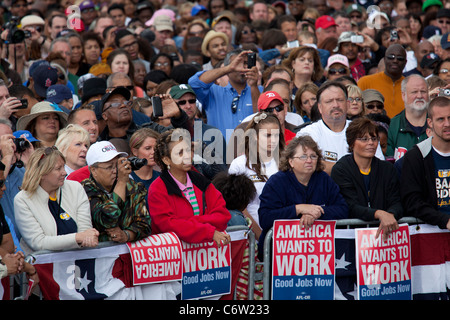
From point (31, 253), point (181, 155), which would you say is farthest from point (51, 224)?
point (181, 155)

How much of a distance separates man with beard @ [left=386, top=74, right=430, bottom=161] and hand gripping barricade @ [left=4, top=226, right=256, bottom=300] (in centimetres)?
350

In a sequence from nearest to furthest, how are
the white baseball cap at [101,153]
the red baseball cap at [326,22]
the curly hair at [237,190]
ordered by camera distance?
the white baseball cap at [101,153], the curly hair at [237,190], the red baseball cap at [326,22]

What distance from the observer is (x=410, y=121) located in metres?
8.64

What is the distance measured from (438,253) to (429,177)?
70 centimetres

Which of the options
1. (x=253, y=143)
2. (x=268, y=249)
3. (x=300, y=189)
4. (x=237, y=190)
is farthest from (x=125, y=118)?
(x=268, y=249)

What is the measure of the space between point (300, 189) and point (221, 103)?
2856mm

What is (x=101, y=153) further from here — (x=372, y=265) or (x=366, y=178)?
(x=372, y=265)

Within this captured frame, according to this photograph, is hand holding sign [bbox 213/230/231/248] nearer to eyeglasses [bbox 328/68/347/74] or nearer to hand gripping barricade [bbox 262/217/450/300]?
hand gripping barricade [bbox 262/217/450/300]

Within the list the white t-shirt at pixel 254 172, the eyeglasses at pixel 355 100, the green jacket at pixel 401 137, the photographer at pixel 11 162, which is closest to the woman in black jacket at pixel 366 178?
the white t-shirt at pixel 254 172

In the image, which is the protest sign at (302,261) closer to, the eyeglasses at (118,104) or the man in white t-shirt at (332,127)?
the man in white t-shirt at (332,127)

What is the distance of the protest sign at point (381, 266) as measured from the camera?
654 cm

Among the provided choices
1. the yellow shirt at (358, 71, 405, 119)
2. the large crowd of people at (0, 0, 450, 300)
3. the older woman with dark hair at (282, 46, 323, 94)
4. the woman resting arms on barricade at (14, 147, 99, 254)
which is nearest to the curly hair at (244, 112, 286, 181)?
the large crowd of people at (0, 0, 450, 300)

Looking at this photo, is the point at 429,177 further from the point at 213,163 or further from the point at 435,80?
the point at 435,80

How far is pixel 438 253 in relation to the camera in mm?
6828
